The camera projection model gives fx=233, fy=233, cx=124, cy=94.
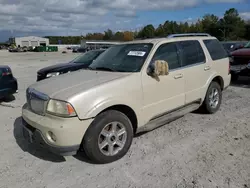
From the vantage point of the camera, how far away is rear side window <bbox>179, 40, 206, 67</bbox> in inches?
176

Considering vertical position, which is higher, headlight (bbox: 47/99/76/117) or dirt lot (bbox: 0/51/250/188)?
headlight (bbox: 47/99/76/117)

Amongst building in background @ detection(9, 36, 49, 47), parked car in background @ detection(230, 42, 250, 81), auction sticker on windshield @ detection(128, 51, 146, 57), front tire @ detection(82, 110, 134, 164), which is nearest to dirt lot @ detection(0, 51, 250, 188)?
front tire @ detection(82, 110, 134, 164)

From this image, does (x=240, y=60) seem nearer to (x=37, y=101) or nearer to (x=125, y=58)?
(x=125, y=58)

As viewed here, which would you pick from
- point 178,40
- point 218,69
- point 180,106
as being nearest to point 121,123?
point 180,106

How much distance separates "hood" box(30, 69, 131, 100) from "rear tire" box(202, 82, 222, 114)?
2.32 meters

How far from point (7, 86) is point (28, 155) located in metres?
3.45

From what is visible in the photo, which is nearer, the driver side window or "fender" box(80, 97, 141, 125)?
"fender" box(80, 97, 141, 125)

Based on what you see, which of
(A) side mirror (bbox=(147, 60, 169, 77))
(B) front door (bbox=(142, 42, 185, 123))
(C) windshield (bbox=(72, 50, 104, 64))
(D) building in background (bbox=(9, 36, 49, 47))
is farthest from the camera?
(D) building in background (bbox=(9, 36, 49, 47))

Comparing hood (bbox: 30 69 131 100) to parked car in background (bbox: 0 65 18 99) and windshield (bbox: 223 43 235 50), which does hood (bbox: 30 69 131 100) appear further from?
windshield (bbox: 223 43 235 50)

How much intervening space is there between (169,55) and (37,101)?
238cm

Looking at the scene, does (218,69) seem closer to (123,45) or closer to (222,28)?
(123,45)

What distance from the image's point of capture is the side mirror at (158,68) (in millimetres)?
3600

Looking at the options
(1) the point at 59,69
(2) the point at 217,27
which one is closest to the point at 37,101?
(1) the point at 59,69

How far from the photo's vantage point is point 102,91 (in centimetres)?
321
